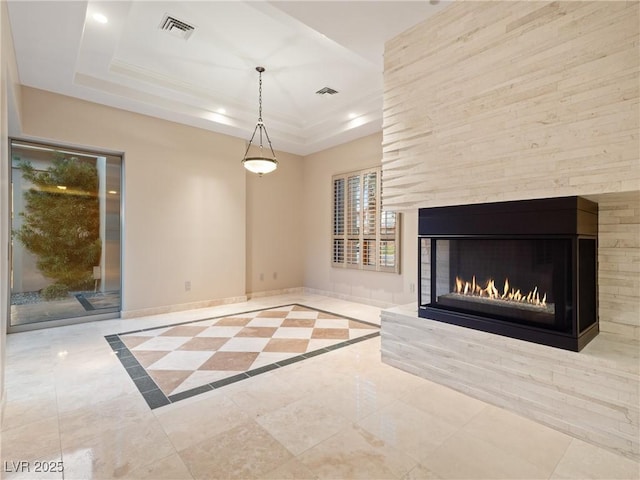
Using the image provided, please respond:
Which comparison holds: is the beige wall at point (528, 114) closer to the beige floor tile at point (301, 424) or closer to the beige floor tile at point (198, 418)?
the beige floor tile at point (301, 424)

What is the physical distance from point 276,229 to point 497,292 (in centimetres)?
474

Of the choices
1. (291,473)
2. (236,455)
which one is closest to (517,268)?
(291,473)

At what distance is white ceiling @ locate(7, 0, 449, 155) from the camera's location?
106 inches

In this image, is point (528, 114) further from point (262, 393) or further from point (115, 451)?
point (115, 451)

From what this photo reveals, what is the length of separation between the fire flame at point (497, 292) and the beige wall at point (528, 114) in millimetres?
523

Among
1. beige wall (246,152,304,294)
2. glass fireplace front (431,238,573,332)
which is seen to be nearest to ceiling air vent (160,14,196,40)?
beige wall (246,152,304,294)

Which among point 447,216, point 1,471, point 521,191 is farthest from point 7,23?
point 521,191

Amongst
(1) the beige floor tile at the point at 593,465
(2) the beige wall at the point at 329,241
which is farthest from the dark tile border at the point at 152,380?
(1) the beige floor tile at the point at 593,465

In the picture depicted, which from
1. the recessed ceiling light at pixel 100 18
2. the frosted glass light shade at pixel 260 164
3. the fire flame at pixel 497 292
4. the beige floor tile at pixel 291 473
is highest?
the recessed ceiling light at pixel 100 18

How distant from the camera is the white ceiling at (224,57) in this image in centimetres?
270

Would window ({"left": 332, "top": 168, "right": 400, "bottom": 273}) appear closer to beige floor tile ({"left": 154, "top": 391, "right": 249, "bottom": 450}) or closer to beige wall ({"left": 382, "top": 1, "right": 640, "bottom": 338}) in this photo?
beige wall ({"left": 382, "top": 1, "right": 640, "bottom": 338})

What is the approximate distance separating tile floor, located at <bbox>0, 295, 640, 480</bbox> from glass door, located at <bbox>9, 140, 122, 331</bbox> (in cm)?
168

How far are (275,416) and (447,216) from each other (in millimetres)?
2012

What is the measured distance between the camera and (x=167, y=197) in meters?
4.98
